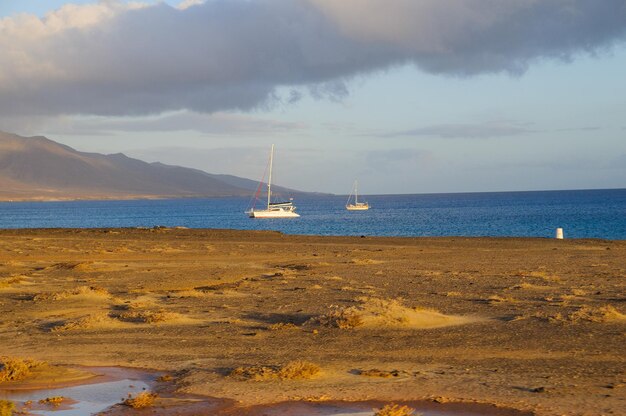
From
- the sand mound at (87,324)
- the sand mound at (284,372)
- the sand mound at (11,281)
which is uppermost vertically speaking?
the sand mound at (284,372)

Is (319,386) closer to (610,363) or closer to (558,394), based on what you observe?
(558,394)

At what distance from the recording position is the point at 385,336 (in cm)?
1606

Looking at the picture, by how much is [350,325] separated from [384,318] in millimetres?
810

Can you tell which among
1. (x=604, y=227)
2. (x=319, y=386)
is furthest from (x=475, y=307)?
(x=604, y=227)

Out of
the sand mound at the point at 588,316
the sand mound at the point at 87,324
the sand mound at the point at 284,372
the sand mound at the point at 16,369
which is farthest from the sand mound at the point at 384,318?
the sand mound at the point at 16,369

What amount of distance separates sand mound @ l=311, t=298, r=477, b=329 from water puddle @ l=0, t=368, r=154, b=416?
4999 millimetres

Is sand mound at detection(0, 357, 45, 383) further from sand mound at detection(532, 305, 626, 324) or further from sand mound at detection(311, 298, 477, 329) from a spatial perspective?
sand mound at detection(532, 305, 626, 324)

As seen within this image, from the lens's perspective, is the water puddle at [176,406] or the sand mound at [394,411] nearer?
the sand mound at [394,411]

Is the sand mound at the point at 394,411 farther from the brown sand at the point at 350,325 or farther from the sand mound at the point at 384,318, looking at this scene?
the sand mound at the point at 384,318

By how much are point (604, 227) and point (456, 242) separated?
45.5 metres

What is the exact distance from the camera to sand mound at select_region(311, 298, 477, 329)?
17.0 m

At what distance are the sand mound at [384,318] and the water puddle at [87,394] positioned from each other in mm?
4999

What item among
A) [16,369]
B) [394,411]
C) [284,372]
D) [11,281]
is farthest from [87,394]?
[11,281]

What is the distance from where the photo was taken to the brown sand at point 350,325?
39.1 feet
